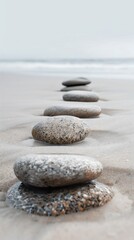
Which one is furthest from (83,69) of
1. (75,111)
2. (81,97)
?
(75,111)

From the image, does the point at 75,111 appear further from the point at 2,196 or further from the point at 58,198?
the point at 58,198

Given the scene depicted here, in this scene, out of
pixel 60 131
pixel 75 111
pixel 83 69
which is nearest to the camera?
pixel 60 131

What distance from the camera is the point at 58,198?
1668mm

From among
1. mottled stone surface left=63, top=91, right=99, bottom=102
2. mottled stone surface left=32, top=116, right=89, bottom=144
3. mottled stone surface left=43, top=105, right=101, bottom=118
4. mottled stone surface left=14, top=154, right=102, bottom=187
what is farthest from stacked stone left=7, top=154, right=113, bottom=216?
mottled stone surface left=63, top=91, right=99, bottom=102

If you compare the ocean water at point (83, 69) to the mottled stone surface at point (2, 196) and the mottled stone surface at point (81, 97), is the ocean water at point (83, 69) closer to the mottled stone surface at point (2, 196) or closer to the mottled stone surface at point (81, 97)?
the mottled stone surface at point (81, 97)

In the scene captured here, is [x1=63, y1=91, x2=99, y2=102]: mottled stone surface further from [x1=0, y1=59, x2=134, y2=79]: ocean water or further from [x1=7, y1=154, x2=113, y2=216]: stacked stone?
[x1=0, y1=59, x2=134, y2=79]: ocean water

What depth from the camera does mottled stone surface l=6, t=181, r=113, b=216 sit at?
1.64 metres

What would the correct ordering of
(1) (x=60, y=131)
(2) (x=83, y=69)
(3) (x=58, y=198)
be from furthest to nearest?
(2) (x=83, y=69)
(1) (x=60, y=131)
(3) (x=58, y=198)

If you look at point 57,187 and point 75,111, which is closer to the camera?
point 57,187

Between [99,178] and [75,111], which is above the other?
[75,111]

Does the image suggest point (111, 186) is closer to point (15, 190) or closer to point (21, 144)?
point (15, 190)

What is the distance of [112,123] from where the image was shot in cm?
336

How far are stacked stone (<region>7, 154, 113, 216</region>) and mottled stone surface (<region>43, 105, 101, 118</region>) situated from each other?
5.94ft

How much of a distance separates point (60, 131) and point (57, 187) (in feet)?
2.98
